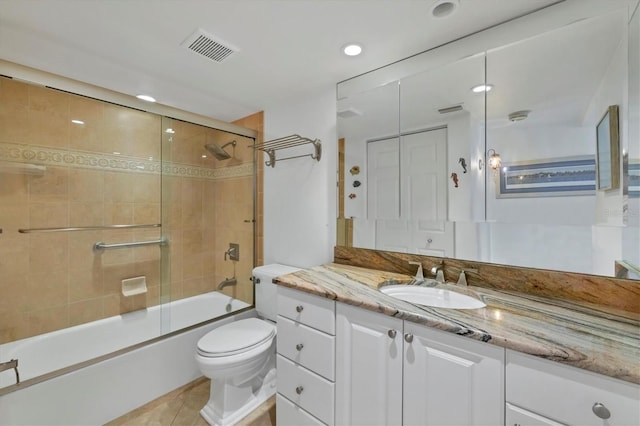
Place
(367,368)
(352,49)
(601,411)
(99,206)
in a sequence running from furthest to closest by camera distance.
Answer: (99,206)
(352,49)
(367,368)
(601,411)

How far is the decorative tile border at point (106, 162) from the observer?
1.84m

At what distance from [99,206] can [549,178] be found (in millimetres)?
3050

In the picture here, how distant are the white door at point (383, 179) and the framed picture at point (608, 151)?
884 mm

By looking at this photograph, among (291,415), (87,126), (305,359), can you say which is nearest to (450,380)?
(305,359)

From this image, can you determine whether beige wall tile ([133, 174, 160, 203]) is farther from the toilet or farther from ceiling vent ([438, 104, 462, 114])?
ceiling vent ([438, 104, 462, 114])

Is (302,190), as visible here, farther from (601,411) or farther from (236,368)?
(601,411)

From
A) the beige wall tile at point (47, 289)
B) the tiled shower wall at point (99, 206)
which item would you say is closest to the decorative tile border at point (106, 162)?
the tiled shower wall at point (99, 206)

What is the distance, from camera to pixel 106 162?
2.23 metres

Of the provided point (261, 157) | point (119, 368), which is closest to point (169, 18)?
point (261, 157)

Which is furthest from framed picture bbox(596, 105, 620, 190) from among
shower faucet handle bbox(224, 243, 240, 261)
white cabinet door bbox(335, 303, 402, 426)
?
shower faucet handle bbox(224, 243, 240, 261)

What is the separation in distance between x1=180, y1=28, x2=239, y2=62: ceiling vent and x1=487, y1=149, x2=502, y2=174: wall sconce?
149 centimetres

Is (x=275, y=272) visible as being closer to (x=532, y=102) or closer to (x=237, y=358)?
(x=237, y=358)

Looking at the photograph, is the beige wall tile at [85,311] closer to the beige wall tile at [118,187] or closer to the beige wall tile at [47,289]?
the beige wall tile at [47,289]

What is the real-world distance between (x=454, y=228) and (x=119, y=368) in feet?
7.29
